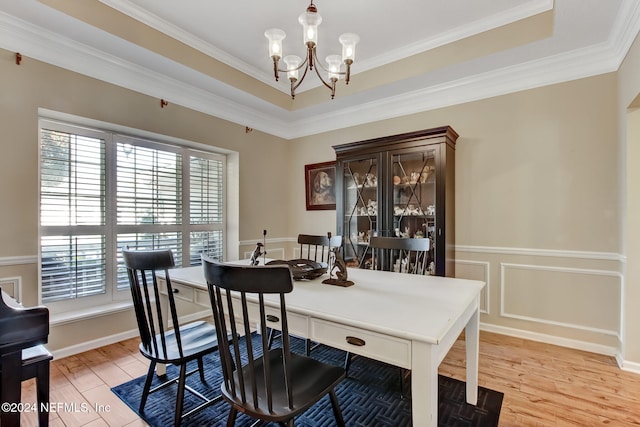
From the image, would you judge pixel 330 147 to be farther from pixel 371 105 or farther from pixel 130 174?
pixel 130 174

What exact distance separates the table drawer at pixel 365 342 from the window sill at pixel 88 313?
229cm

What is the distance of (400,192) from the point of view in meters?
3.17

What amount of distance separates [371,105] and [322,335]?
10.0 feet

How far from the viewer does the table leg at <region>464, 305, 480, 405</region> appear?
1780 mm

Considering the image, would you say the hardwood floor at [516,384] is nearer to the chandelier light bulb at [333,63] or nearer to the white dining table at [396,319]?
the white dining table at [396,319]

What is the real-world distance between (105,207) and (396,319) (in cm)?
278

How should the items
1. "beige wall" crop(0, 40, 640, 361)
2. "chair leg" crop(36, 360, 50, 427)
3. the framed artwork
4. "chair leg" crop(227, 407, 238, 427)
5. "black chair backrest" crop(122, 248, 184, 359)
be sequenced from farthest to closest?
the framed artwork → "beige wall" crop(0, 40, 640, 361) → "black chair backrest" crop(122, 248, 184, 359) → "chair leg" crop(227, 407, 238, 427) → "chair leg" crop(36, 360, 50, 427)

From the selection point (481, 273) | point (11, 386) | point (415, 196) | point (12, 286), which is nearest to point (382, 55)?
point (415, 196)

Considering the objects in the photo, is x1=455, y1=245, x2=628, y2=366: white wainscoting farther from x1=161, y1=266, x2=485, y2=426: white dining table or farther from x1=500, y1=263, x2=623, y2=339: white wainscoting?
x1=161, y1=266, x2=485, y2=426: white dining table

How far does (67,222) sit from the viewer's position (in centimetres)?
255

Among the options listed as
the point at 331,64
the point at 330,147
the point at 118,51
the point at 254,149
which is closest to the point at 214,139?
the point at 254,149

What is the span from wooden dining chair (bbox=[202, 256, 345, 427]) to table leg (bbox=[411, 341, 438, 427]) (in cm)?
37

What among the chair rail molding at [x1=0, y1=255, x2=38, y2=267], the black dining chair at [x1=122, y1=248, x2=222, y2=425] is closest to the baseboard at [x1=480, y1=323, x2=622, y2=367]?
the black dining chair at [x1=122, y1=248, x2=222, y2=425]

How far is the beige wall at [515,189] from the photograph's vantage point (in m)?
2.27
